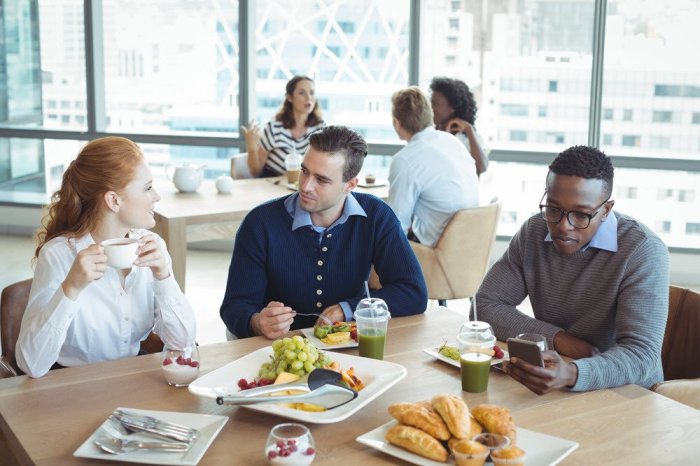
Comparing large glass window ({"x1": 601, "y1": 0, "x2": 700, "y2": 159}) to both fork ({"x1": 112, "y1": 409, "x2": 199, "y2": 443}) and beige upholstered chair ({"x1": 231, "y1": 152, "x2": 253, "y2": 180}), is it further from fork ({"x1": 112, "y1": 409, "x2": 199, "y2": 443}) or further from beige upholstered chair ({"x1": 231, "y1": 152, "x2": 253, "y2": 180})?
fork ({"x1": 112, "y1": 409, "x2": 199, "y2": 443})

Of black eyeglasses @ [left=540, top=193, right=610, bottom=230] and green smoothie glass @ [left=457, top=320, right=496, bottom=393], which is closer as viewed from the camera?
green smoothie glass @ [left=457, top=320, right=496, bottom=393]

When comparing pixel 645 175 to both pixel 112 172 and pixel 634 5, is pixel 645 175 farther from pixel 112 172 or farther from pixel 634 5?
pixel 112 172

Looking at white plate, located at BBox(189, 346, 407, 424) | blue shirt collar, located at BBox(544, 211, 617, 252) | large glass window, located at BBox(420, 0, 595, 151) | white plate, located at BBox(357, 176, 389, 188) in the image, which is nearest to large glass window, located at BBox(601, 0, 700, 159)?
large glass window, located at BBox(420, 0, 595, 151)

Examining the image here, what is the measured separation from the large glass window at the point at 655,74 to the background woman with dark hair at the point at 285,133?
1.92 metres

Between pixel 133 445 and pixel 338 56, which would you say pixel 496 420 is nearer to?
pixel 133 445

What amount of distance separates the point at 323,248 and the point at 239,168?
2708 millimetres

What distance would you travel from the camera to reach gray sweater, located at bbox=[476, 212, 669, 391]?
2.20m

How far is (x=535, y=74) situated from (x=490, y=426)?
452 centimetres

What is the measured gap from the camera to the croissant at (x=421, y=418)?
1.69 m

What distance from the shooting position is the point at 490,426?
67.6 inches

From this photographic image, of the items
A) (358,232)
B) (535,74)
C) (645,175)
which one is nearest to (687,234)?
(645,175)

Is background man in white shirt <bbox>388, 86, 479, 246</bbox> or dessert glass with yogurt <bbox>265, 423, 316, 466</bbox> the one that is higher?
background man in white shirt <bbox>388, 86, 479, 246</bbox>

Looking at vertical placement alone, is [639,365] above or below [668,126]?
below

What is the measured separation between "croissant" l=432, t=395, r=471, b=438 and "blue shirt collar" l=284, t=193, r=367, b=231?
1067 mm
